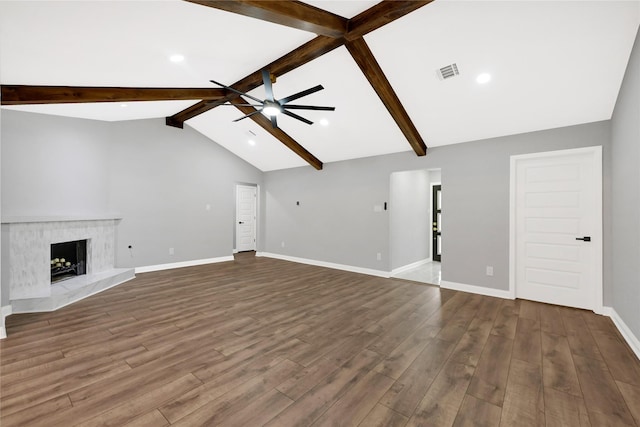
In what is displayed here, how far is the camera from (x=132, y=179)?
551cm

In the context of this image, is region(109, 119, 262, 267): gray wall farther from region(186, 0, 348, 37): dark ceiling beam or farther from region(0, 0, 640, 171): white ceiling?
region(186, 0, 348, 37): dark ceiling beam

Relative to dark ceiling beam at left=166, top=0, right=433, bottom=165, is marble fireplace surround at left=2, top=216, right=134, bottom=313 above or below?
below

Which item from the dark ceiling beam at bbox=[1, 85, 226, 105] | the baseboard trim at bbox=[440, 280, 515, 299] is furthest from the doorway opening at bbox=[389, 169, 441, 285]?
the dark ceiling beam at bbox=[1, 85, 226, 105]

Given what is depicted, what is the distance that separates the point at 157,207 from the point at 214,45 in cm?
404

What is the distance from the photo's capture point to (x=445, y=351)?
2.49 meters

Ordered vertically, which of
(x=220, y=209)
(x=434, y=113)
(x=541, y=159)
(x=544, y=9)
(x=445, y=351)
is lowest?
(x=445, y=351)

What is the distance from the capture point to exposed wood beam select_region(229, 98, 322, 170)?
16.5 ft

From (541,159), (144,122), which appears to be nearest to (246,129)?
(144,122)

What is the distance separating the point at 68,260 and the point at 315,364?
16.2 feet

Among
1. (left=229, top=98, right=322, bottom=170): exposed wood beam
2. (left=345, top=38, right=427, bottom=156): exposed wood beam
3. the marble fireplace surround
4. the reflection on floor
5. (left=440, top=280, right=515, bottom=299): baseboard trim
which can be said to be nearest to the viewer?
(left=345, top=38, right=427, bottom=156): exposed wood beam

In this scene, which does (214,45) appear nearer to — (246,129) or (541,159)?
(246,129)

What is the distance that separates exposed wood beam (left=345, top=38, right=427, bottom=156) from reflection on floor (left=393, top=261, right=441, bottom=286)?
2557mm

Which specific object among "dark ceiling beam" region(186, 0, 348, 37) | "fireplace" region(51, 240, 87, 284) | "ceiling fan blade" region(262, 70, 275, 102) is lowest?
"fireplace" region(51, 240, 87, 284)

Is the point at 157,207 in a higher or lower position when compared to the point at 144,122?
lower
